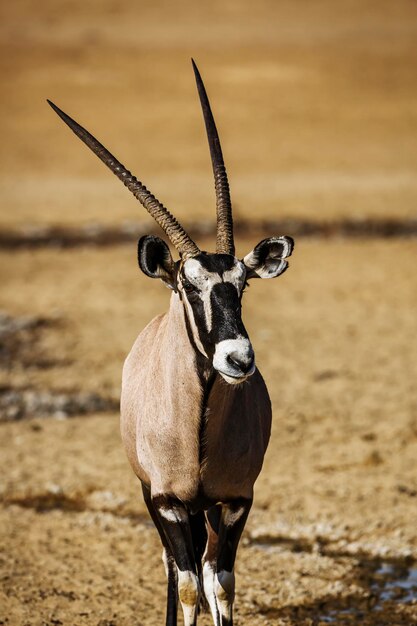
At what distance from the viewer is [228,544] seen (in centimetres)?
A: 556

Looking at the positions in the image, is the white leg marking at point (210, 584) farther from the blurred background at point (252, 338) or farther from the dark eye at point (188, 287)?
the dark eye at point (188, 287)

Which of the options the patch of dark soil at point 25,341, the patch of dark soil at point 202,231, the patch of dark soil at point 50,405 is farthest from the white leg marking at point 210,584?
the patch of dark soil at point 202,231

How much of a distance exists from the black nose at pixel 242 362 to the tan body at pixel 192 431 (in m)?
0.52

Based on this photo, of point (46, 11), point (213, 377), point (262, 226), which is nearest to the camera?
point (213, 377)

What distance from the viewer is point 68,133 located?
123ft

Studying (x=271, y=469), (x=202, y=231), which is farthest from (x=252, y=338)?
(x=202, y=231)

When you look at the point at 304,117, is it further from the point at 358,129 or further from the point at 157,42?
the point at 157,42

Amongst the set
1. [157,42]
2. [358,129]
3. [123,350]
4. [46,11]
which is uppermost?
[46,11]

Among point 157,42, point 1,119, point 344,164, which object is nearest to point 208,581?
point 344,164

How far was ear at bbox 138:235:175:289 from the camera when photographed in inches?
199

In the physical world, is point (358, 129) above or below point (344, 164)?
above

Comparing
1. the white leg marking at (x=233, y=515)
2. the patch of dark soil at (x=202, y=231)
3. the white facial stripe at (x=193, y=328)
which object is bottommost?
the white leg marking at (x=233, y=515)

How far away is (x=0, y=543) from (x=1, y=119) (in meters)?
33.8

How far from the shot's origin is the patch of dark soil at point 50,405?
10.8 m
